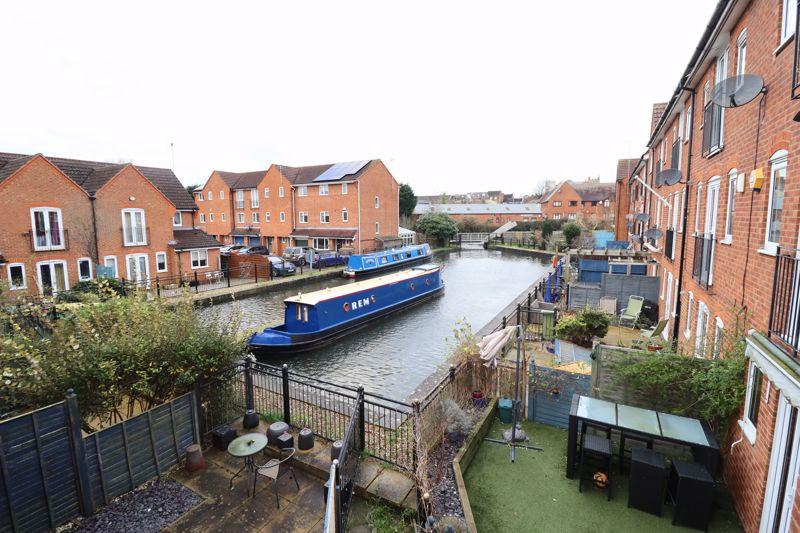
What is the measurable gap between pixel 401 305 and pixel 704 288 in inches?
560

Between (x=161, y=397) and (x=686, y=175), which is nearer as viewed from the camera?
(x=161, y=397)

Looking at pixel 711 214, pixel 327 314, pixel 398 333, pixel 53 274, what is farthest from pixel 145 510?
pixel 53 274

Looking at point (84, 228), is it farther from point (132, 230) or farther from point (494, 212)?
point (494, 212)

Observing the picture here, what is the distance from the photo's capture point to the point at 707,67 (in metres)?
9.39

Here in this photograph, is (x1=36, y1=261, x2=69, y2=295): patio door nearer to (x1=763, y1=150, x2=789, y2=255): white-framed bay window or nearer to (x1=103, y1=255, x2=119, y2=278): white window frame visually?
(x1=103, y1=255, x2=119, y2=278): white window frame

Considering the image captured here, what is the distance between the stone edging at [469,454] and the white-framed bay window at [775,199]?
513 cm

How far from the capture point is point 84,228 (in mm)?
21719

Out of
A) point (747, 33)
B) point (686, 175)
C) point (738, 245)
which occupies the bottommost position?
point (738, 245)

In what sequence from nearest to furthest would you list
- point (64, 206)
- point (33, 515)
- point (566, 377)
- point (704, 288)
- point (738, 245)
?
point (33, 515) < point (738, 245) < point (566, 377) < point (704, 288) < point (64, 206)

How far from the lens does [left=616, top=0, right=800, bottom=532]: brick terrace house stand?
4.27 metres

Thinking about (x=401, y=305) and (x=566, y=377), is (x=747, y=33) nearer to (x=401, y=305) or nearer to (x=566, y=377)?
(x=566, y=377)

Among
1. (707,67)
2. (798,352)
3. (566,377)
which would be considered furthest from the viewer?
(707,67)

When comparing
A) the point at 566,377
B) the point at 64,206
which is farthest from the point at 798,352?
the point at 64,206

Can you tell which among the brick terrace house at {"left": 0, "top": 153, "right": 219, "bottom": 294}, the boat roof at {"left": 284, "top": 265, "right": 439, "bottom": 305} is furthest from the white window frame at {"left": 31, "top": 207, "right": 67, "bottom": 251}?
the boat roof at {"left": 284, "top": 265, "right": 439, "bottom": 305}
